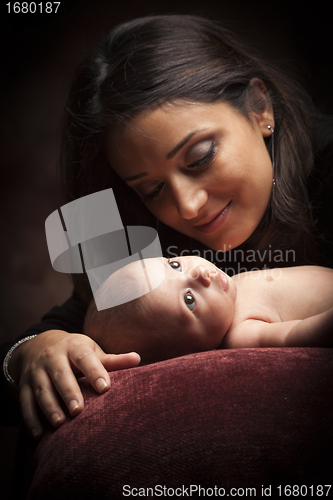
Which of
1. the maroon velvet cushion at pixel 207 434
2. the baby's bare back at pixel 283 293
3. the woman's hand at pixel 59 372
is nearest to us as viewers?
the maroon velvet cushion at pixel 207 434

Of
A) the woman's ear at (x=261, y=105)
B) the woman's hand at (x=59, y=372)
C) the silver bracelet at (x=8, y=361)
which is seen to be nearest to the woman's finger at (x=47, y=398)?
the woman's hand at (x=59, y=372)

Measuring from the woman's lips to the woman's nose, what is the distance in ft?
0.18

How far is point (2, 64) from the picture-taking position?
57 cm

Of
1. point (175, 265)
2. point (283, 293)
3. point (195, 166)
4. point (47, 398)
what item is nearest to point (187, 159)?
point (195, 166)

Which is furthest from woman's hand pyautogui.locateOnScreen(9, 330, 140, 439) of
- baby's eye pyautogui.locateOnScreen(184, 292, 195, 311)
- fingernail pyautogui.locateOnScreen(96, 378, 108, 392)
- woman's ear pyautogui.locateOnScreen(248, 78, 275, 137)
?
woman's ear pyautogui.locateOnScreen(248, 78, 275, 137)

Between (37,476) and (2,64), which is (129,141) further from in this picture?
(37,476)

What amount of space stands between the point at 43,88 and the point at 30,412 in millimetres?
501

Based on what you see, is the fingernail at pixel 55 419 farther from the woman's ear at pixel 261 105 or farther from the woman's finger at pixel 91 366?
Result: the woman's ear at pixel 261 105

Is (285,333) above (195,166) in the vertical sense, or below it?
below

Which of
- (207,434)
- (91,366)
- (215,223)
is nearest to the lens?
(207,434)

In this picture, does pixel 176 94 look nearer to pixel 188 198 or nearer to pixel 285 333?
pixel 188 198

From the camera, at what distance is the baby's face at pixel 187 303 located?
1.60 ft

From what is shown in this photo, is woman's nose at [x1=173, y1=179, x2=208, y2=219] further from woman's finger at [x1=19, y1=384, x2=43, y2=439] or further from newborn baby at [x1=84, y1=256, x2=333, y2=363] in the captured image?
woman's finger at [x1=19, y1=384, x2=43, y2=439]

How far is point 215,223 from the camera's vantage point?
549 millimetres
